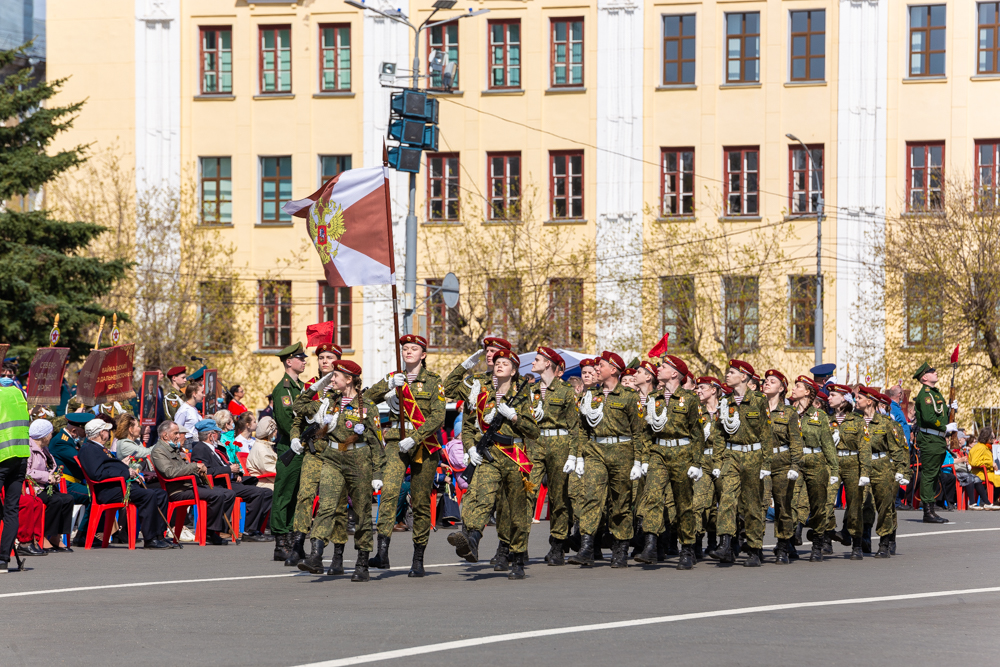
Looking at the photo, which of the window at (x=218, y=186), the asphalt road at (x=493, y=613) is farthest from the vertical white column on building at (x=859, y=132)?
the asphalt road at (x=493, y=613)

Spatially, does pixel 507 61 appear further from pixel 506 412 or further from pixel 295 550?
pixel 506 412

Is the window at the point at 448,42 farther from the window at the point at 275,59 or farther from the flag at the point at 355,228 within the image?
the flag at the point at 355,228

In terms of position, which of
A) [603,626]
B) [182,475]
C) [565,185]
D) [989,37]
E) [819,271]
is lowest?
[603,626]

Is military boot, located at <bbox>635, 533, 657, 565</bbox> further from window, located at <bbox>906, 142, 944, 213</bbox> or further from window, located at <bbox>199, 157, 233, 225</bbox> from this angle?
window, located at <bbox>199, 157, 233, 225</bbox>

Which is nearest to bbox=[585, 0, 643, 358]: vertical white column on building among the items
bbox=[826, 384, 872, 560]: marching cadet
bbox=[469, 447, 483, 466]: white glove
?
bbox=[826, 384, 872, 560]: marching cadet

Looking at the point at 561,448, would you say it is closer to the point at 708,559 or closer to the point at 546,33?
the point at 708,559

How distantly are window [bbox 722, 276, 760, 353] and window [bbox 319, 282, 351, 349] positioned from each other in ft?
35.3

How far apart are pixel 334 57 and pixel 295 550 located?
101ft

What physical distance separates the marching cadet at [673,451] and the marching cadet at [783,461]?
0.96 meters

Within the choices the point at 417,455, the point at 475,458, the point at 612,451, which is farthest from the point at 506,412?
the point at 612,451

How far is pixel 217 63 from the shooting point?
43125mm

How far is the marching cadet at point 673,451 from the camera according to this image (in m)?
14.0

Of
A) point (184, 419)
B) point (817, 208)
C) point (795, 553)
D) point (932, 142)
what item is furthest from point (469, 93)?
point (795, 553)

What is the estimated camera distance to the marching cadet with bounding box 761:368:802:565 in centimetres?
1466
